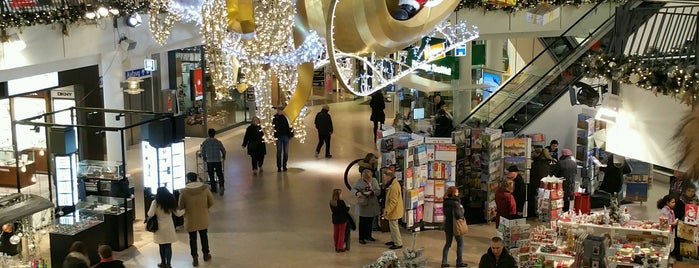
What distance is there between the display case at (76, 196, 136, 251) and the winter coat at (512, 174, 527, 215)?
5.29 m

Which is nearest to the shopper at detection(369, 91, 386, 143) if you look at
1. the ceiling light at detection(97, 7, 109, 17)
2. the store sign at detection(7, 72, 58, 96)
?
the ceiling light at detection(97, 7, 109, 17)

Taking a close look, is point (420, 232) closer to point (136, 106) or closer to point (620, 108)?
point (620, 108)

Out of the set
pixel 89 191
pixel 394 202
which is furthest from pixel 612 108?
pixel 89 191

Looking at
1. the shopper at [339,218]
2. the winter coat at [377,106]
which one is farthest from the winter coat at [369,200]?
the winter coat at [377,106]

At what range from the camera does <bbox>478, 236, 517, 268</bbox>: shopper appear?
360 inches

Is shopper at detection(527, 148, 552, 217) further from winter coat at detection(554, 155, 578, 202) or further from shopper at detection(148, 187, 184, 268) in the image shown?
shopper at detection(148, 187, 184, 268)

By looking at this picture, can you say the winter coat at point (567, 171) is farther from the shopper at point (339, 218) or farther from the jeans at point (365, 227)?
the shopper at point (339, 218)

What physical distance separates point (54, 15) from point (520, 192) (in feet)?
24.1

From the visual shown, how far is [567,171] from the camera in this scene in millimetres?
13344

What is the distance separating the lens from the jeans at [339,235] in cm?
1141

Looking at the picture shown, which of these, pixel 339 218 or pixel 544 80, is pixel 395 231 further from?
pixel 544 80

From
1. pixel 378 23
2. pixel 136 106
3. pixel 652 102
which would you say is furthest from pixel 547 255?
pixel 136 106

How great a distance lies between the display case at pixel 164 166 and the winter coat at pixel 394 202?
320cm

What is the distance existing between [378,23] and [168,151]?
32.2ft
